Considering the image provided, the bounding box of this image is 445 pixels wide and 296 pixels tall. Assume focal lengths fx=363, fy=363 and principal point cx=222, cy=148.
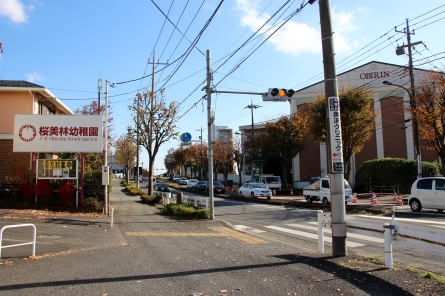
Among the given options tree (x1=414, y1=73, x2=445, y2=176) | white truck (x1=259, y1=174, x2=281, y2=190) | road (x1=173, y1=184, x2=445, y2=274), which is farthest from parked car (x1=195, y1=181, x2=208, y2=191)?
road (x1=173, y1=184, x2=445, y2=274)

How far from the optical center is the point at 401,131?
42812 mm

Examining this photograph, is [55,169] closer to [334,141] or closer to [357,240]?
[357,240]

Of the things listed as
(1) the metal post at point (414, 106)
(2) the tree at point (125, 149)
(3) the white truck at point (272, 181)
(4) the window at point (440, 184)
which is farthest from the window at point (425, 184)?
(2) the tree at point (125, 149)

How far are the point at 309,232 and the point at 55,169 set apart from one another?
13.5 metres

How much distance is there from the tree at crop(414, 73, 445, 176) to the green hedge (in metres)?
8.47

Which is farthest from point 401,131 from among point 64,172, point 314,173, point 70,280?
point 70,280

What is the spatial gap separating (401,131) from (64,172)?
3789cm

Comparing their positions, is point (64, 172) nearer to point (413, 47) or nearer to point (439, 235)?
point (439, 235)

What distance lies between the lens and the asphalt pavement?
5426mm

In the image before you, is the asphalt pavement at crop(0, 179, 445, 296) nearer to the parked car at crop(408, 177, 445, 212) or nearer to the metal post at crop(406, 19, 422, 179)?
the parked car at crop(408, 177, 445, 212)

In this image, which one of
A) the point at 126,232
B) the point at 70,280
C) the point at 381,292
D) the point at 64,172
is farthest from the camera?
the point at 64,172

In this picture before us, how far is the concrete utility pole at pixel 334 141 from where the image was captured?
25.0 ft

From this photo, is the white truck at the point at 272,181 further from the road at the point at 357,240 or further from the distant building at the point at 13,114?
the distant building at the point at 13,114

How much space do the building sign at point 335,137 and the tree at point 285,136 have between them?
1334 inches
